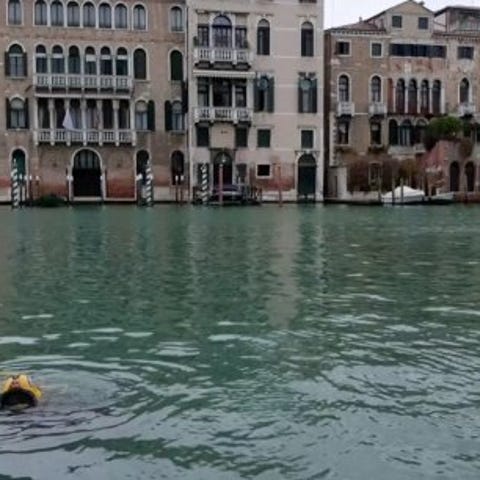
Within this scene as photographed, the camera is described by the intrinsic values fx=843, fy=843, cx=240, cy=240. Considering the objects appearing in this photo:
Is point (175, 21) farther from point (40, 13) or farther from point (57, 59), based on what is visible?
point (40, 13)

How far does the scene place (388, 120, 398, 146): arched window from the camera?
129 ft

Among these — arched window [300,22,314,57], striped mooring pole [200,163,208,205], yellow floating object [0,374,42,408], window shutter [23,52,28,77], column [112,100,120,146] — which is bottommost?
yellow floating object [0,374,42,408]

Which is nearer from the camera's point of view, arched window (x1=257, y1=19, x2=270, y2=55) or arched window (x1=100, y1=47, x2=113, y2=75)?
arched window (x1=100, y1=47, x2=113, y2=75)

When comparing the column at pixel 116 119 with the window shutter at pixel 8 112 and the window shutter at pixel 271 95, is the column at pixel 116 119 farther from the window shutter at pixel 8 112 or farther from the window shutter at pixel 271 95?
the window shutter at pixel 271 95

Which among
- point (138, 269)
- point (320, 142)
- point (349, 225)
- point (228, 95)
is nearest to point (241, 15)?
point (228, 95)

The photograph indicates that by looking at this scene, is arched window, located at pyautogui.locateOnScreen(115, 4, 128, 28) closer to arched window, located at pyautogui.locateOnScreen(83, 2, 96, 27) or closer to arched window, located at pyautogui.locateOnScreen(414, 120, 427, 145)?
arched window, located at pyautogui.locateOnScreen(83, 2, 96, 27)

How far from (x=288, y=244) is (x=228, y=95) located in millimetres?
24323

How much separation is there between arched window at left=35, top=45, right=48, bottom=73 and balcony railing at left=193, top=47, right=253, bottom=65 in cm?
632

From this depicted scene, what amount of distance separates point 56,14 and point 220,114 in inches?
320

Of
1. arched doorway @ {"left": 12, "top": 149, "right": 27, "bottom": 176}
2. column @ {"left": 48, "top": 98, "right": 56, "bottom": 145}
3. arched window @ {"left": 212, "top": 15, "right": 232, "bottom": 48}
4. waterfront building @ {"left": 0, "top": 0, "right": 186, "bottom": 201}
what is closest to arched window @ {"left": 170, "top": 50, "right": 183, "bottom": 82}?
waterfront building @ {"left": 0, "top": 0, "right": 186, "bottom": 201}

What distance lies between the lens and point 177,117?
3744 centimetres

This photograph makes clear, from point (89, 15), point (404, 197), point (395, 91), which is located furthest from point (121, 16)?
point (404, 197)

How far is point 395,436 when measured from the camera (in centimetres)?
369

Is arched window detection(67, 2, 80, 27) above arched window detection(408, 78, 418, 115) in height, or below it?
above
